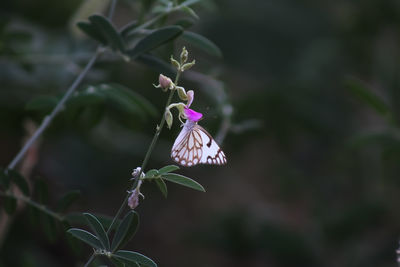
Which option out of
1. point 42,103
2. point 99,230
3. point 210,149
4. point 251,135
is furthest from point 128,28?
point 251,135

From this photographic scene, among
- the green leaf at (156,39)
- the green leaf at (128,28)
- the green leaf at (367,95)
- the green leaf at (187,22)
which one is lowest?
the green leaf at (156,39)

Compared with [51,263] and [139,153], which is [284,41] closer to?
[139,153]

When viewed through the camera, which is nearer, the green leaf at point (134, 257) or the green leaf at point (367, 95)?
the green leaf at point (134, 257)

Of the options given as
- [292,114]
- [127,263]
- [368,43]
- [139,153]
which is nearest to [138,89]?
[139,153]

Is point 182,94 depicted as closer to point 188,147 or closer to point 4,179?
point 188,147

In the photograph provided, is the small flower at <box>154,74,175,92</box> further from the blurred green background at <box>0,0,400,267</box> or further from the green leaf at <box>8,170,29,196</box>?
the blurred green background at <box>0,0,400,267</box>

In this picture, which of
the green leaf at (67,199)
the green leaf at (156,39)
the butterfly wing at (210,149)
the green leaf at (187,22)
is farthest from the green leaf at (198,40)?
the green leaf at (67,199)

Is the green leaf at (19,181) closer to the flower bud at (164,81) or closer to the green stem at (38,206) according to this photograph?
the green stem at (38,206)
